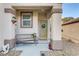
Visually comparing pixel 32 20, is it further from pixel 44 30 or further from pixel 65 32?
pixel 65 32

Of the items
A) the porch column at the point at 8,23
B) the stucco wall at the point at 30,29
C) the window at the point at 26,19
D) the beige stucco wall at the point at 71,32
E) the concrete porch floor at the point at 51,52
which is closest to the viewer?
the concrete porch floor at the point at 51,52

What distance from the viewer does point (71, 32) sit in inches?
317

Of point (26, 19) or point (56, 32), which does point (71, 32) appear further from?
point (26, 19)

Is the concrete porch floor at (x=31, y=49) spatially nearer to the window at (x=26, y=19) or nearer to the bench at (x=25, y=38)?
the bench at (x=25, y=38)

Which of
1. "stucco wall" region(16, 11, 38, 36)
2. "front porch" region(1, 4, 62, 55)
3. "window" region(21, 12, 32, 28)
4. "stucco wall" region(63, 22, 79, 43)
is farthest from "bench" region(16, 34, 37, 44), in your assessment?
"stucco wall" region(63, 22, 79, 43)

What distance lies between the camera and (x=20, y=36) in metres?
8.91

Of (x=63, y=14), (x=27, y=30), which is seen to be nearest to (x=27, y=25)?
(x=27, y=30)

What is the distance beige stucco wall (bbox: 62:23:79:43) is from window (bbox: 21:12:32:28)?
2438mm

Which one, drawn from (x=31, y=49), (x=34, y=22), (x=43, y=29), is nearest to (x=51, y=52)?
(x=31, y=49)

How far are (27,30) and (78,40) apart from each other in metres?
3.24

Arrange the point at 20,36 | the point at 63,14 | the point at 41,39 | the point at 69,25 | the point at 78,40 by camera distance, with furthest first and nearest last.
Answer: the point at 41,39, the point at 20,36, the point at 69,25, the point at 78,40, the point at 63,14

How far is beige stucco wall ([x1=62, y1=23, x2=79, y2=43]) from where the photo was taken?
755cm

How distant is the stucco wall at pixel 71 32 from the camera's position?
7565mm

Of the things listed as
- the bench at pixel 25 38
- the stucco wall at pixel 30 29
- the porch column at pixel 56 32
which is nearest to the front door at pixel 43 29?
the stucco wall at pixel 30 29
